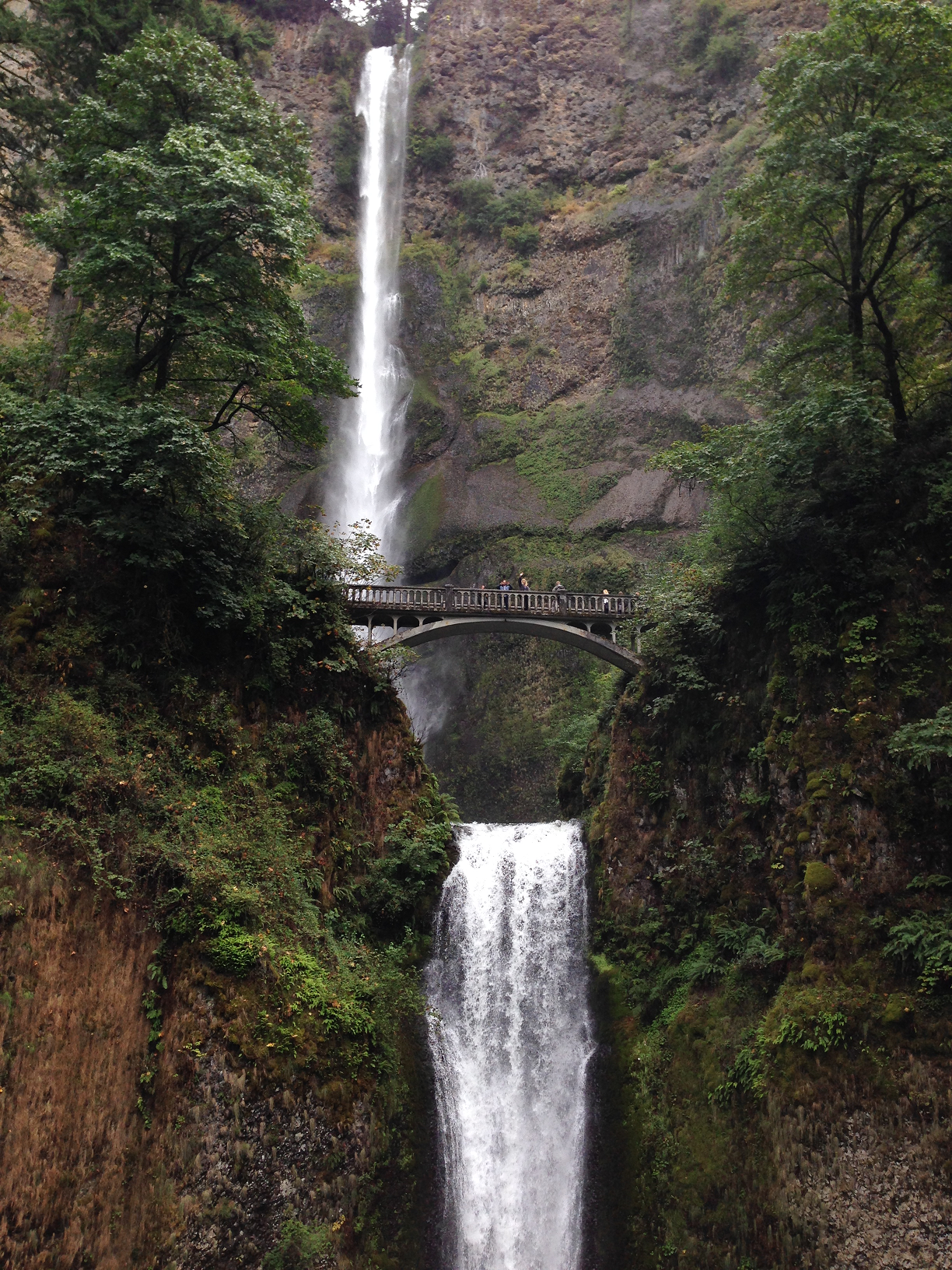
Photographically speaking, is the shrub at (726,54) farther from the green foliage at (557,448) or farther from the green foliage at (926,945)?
the green foliage at (926,945)

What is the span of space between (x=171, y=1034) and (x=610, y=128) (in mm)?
48347

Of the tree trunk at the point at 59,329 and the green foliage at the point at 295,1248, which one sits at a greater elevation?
the tree trunk at the point at 59,329

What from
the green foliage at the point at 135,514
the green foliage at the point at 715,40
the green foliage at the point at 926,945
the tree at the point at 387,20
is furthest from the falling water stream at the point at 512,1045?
the tree at the point at 387,20

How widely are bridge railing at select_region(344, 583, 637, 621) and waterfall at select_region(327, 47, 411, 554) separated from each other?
1122cm

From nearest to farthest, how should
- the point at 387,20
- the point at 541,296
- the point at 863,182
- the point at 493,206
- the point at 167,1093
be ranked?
the point at 167,1093 < the point at 863,182 < the point at 541,296 < the point at 493,206 < the point at 387,20

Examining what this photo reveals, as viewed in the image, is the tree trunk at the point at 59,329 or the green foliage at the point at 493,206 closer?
the tree trunk at the point at 59,329

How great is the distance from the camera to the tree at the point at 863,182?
14328 millimetres

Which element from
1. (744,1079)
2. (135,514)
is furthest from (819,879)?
(135,514)

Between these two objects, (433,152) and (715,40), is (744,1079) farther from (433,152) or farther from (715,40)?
(433,152)

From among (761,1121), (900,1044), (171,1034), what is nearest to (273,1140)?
(171,1034)

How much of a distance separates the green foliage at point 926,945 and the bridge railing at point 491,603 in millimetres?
12350

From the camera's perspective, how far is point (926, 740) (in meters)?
11.5

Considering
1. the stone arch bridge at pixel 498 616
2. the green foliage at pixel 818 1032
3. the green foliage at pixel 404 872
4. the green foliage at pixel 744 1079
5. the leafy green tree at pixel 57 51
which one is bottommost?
the green foliage at pixel 744 1079

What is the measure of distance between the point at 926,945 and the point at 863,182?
1242 centimetres
